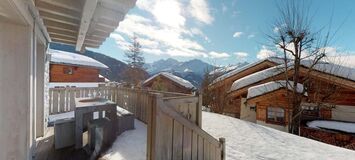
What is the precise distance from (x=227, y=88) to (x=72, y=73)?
41.1ft

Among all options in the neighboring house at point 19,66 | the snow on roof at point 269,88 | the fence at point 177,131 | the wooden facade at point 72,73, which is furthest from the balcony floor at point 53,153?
the wooden facade at point 72,73

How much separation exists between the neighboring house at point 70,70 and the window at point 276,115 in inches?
474

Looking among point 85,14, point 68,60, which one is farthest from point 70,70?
point 85,14

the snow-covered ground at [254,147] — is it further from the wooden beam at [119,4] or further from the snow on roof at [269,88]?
the snow on roof at [269,88]

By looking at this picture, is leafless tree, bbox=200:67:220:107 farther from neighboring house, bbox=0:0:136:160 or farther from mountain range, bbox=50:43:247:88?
neighboring house, bbox=0:0:136:160

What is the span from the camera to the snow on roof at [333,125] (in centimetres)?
998

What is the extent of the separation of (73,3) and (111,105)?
2599 mm

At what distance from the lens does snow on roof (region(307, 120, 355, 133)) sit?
32.7ft

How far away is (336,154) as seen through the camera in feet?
17.9

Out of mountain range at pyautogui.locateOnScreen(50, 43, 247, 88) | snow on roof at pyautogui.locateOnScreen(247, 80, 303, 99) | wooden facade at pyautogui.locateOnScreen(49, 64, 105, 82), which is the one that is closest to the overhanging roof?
mountain range at pyautogui.locateOnScreen(50, 43, 247, 88)

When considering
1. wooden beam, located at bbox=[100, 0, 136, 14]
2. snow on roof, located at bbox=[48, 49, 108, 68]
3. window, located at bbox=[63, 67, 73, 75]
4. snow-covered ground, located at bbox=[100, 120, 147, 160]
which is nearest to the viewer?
wooden beam, located at bbox=[100, 0, 136, 14]

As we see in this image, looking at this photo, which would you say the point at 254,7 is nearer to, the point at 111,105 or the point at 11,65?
the point at 111,105

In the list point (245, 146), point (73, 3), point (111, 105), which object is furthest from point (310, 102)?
point (73, 3)

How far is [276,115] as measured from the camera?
12688 mm
